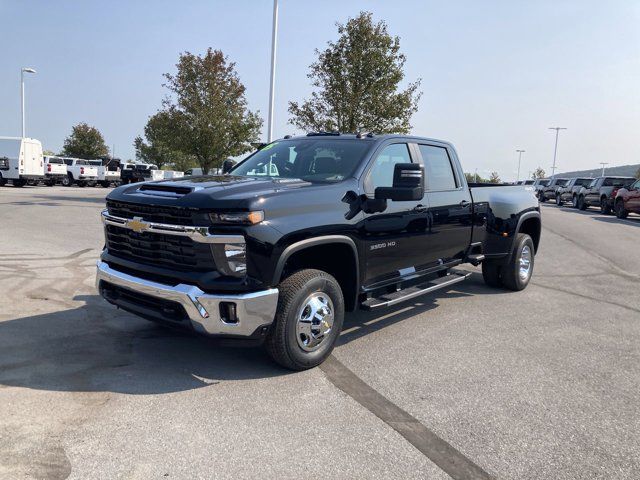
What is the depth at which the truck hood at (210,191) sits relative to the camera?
372 cm

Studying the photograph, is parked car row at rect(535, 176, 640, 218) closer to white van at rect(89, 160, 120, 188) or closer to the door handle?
the door handle

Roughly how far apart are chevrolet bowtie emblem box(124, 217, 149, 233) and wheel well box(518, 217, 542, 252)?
5.69 metres

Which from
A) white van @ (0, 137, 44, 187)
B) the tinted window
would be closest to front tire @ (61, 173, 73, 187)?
white van @ (0, 137, 44, 187)

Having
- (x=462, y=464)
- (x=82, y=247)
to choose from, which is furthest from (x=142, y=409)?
(x=82, y=247)

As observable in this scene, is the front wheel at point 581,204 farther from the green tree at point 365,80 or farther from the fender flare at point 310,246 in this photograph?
the fender flare at point 310,246

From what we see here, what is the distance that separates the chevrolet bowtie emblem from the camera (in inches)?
159

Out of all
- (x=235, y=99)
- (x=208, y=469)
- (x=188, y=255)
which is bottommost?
(x=208, y=469)

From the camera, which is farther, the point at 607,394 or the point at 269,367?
the point at 269,367

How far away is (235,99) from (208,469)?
78.4ft

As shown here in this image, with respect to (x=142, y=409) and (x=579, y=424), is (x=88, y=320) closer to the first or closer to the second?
(x=142, y=409)

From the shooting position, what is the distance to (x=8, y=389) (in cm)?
366

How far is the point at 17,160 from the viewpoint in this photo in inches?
1070

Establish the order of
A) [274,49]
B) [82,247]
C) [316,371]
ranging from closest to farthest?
1. [316,371]
2. [82,247]
3. [274,49]

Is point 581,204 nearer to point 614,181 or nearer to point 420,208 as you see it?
point 614,181
